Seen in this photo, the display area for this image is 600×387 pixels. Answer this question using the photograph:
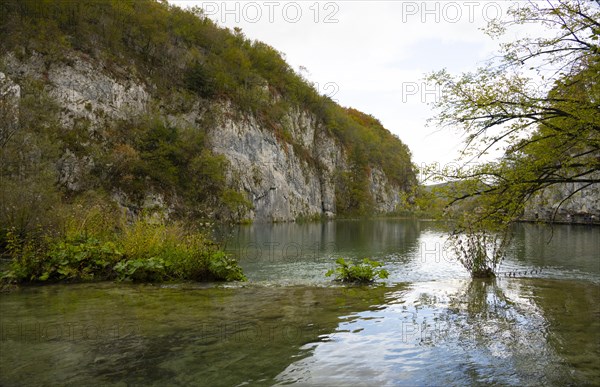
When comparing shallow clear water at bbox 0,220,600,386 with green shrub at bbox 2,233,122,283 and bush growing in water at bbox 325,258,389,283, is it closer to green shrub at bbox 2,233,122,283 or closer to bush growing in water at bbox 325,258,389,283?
bush growing in water at bbox 325,258,389,283

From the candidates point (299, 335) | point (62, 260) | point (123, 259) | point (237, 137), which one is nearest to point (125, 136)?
point (237, 137)

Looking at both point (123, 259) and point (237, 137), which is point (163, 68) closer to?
point (237, 137)

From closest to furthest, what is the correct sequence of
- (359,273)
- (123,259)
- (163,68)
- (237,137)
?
(123,259) < (359,273) < (163,68) < (237,137)

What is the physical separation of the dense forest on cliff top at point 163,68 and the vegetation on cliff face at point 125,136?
138 millimetres

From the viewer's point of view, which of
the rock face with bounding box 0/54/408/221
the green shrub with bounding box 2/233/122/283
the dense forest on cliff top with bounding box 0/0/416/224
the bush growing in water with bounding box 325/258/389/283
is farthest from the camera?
the dense forest on cliff top with bounding box 0/0/416/224

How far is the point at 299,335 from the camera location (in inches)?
214

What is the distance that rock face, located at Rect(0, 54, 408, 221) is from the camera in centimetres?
3738

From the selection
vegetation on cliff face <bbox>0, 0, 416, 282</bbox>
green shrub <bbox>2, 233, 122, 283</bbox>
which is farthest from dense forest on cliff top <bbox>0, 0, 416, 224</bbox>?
green shrub <bbox>2, 233, 122, 283</bbox>

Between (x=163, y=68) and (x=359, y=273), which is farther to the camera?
(x=163, y=68)

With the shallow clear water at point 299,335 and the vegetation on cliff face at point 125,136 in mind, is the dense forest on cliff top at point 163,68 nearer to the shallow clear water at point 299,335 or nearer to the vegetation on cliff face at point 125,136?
the vegetation on cliff face at point 125,136

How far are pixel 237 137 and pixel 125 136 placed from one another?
16.4m

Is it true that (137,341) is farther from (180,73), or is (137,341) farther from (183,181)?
(180,73)

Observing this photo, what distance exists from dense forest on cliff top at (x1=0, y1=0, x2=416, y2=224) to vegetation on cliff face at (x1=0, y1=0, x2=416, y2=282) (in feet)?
0.45

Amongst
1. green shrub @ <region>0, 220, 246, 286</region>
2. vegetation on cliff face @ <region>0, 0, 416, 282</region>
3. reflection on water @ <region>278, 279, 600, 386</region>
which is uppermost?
vegetation on cliff face @ <region>0, 0, 416, 282</region>
